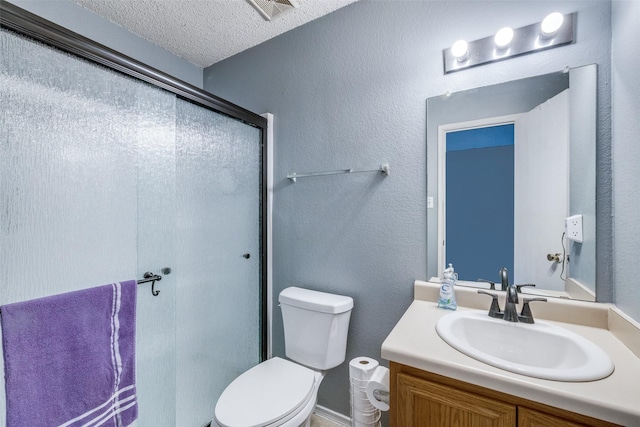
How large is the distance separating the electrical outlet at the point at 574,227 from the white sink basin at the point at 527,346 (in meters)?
0.36

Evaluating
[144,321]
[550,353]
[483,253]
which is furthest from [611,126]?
[144,321]

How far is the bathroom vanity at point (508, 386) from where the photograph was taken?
0.64m

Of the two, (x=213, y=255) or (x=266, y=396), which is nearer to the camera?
(x=266, y=396)

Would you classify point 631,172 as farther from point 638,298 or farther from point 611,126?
point 638,298

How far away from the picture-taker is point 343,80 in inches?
61.4

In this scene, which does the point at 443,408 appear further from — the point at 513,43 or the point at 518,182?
the point at 513,43

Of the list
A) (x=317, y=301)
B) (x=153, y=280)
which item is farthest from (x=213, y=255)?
(x=317, y=301)

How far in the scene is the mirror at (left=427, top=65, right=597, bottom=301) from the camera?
1.06 meters

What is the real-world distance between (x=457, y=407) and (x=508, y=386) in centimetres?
17

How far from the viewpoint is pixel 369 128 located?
1.48 metres

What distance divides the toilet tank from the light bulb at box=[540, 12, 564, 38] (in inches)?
56.7

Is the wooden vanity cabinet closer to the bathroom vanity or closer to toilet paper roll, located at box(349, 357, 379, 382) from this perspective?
the bathroom vanity

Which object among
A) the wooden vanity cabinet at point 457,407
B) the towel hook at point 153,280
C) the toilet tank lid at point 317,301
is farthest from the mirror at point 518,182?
the towel hook at point 153,280

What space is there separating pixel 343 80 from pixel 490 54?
71 centimetres
